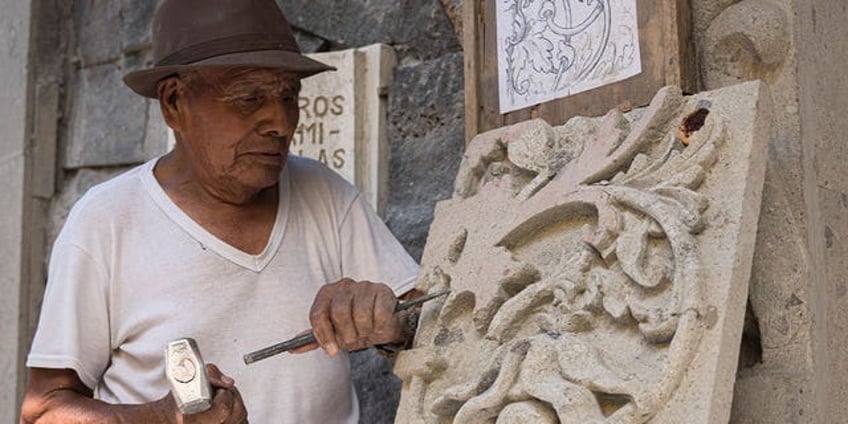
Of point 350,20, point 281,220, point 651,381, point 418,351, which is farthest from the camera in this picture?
point 350,20

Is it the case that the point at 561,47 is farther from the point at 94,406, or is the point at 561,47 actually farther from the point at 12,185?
the point at 12,185

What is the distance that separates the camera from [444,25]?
9.52 feet

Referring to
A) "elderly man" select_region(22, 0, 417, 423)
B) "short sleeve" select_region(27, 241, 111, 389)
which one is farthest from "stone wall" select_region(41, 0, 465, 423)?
"short sleeve" select_region(27, 241, 111, 389)

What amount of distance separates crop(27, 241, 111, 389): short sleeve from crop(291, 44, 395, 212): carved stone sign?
884 millimetres

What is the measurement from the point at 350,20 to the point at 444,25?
0.30m

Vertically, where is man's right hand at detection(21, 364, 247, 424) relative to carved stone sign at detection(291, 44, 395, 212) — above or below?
below

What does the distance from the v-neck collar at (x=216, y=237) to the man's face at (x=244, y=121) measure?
11cm

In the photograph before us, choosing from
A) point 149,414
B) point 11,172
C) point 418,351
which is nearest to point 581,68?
point 418,351

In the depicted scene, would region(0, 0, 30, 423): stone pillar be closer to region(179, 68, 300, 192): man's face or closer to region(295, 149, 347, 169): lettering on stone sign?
region(295, 149, 347, 169): lettering on stone sign

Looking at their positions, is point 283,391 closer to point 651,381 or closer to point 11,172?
point 651,381

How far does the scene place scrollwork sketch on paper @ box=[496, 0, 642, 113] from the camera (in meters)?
2.09

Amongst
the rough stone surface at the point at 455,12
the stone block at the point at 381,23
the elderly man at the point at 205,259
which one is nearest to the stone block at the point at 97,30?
the stone block at the point at 381,23

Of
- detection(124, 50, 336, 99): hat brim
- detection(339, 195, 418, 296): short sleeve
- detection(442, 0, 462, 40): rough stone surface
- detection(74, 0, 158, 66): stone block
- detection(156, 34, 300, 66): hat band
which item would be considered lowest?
detection(339, 195, 418, 296): short sleeve

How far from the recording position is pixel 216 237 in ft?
7.36
